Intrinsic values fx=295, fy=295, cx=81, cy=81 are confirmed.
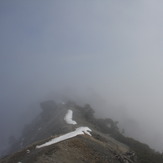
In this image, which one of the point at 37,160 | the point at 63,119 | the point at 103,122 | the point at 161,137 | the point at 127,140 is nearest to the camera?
the point at 37,160

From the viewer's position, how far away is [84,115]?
98.9 metres

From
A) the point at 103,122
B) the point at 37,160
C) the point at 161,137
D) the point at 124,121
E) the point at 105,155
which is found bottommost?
the point at 161,137

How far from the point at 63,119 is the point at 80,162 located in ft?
170

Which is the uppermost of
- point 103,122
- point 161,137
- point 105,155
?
point 105,155

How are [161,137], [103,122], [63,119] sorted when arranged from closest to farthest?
[63,119] < [103,122] < [161,137]

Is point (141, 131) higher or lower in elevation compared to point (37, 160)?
lower

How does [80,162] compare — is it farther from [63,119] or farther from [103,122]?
[103,122]

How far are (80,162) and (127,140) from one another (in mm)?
40203

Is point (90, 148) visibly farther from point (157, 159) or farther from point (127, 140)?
point (127, 140)

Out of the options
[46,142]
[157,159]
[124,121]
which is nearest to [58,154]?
[46,142]

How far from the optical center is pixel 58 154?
3841 centimetres

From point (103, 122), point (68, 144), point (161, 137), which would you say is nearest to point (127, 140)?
point (103, 122)

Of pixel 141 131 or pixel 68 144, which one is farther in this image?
pixel 141 131

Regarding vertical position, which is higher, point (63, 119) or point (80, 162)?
point (80, 162)
